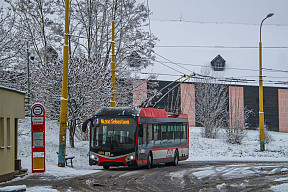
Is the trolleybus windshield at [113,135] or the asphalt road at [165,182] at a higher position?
the trolleybus windshield at [113,135]

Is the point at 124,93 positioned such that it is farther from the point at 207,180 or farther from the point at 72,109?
the point at 207,180

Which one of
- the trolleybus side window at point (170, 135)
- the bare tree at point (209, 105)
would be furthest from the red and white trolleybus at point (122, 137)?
the bare tree at point (209, 105)

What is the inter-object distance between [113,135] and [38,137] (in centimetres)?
412

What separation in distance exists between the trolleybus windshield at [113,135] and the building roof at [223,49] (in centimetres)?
3316

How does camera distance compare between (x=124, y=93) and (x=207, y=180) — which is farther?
(x=124, y=93)

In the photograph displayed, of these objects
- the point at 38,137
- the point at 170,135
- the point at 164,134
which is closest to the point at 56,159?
the point at 164,134

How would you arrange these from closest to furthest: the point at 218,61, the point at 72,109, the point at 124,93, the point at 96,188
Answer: the point at 96,188
the point at 72,109
the point at 124,93
the point at 218,61

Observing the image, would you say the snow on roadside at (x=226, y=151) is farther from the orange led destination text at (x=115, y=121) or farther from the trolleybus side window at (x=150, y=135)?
the orange led destination text at (x=115, y=121)

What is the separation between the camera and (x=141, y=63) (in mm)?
38000

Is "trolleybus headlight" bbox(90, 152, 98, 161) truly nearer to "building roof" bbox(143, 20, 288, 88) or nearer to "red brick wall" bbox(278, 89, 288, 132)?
"building roof" bbox(143, 20, 288, 88)

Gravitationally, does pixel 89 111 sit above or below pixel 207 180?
above

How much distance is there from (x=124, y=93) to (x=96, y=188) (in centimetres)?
2160

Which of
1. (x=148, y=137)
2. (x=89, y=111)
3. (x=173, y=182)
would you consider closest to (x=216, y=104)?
(x=89, y=111)

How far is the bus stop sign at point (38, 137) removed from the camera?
1841 cm
